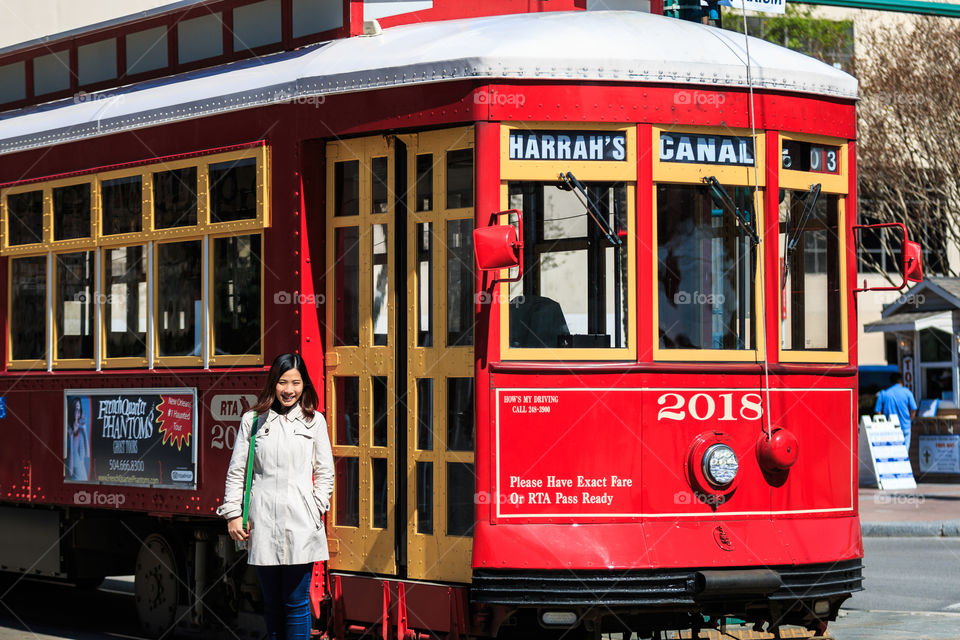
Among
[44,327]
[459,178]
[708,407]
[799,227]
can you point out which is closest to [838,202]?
[799,227]

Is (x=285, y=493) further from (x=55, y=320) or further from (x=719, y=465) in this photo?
(x=55, y=320)

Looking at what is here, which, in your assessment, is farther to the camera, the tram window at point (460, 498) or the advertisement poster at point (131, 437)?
the advertisement poster at point (131, 437)

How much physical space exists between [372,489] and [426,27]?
265 centimetres

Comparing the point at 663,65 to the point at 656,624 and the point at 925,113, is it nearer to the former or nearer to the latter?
the point at 656,624

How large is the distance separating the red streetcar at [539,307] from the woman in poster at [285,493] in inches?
35.2

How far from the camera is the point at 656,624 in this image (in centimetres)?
787

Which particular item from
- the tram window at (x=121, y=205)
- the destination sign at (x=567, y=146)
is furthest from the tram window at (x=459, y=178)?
the tram window at (x=121, y=205)

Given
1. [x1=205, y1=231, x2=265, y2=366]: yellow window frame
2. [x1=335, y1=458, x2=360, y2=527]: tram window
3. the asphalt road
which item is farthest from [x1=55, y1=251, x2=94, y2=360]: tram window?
[x1=335, y1=458, x2=360, y2=527]: tram window

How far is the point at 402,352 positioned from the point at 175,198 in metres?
2.06

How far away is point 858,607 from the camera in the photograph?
11.7 meters

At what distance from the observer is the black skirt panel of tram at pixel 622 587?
24.5 feet

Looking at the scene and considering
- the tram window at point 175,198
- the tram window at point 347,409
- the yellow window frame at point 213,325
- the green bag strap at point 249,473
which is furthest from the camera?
the tram window at point 175,198

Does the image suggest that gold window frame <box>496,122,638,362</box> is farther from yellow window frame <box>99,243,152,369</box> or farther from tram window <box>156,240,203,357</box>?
yellow window frame <box>99,243,152,369</box>

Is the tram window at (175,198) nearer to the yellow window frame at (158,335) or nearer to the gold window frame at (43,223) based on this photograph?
the yellow window frame at (158,335)
